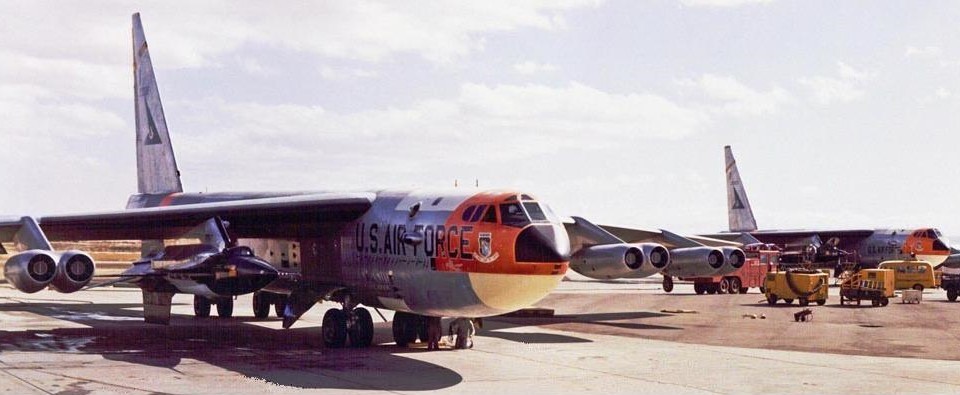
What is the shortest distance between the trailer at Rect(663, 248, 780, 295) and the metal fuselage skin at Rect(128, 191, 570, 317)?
97.7 ft

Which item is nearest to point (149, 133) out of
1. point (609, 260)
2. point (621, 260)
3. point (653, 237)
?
point (609, 260)

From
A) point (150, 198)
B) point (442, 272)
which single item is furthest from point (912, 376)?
point (150, 198)

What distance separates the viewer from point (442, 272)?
1788cm

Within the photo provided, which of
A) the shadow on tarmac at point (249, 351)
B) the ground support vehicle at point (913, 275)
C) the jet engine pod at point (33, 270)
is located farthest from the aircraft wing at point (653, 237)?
the jet engine pod at point (33, 270)

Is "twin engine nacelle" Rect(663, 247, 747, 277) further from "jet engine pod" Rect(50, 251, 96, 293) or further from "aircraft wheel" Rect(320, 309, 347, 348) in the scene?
"jet engine pod" Rect(50, 251, 96, 293)

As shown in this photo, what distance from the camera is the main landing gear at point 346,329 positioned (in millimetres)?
20578

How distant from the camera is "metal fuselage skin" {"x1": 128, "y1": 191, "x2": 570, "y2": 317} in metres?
16.9

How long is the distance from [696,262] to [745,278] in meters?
18.5

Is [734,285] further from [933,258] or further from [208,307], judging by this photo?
[208,307]

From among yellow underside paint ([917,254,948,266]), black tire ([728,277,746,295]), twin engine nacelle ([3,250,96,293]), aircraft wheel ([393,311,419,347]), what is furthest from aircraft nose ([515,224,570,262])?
yellow underside paint ([917,254,948,266])

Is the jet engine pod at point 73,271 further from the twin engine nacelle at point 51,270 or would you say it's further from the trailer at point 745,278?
the trailer at point 745,278

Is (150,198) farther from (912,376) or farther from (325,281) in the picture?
(912,376)

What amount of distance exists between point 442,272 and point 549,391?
385 centimetres

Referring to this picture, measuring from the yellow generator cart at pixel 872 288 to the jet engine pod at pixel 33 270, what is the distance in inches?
1170
